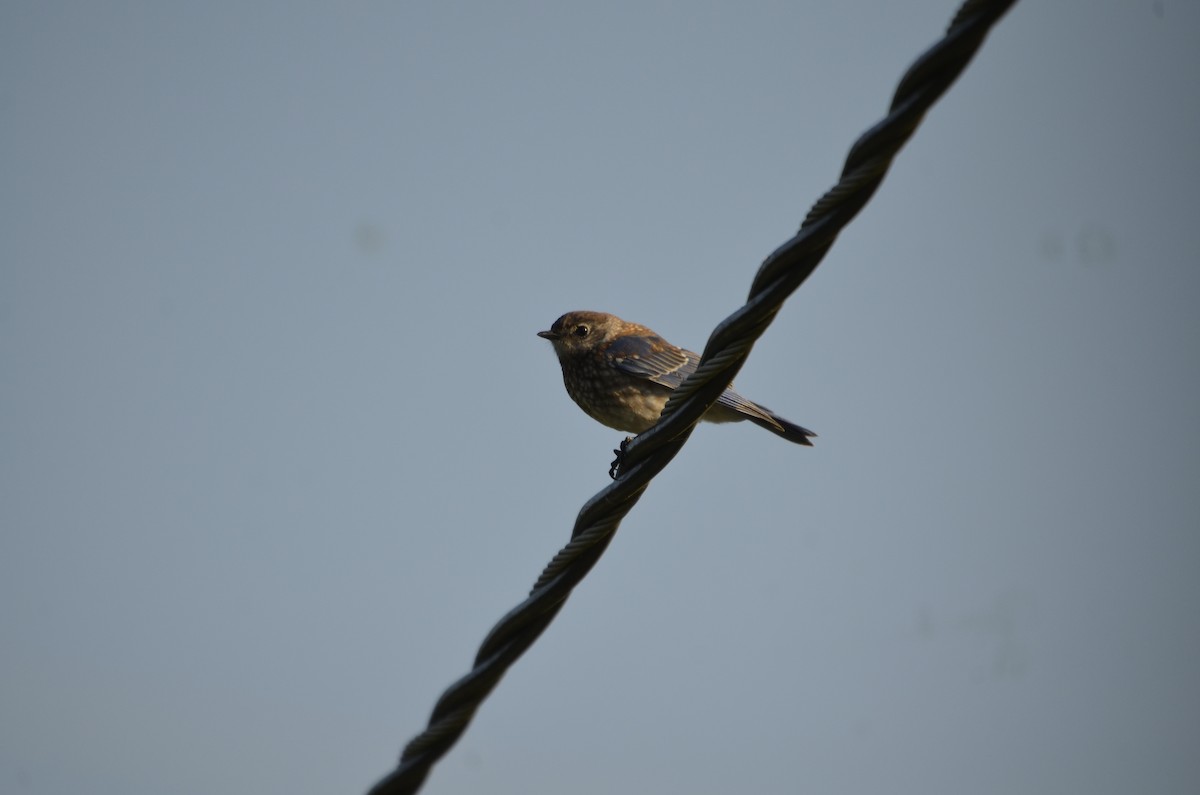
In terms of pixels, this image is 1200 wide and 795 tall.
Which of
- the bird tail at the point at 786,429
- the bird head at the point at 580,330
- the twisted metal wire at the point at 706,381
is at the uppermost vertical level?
the bird head at the point at 580,330

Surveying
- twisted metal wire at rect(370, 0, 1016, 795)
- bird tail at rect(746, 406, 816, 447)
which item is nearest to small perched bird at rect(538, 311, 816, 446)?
bird tail at rect(746, 406, 816, 447)

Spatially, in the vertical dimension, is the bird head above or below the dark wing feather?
above

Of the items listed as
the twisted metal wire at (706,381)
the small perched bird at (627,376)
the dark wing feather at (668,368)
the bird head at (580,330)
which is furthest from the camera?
the bird head at (580,330)

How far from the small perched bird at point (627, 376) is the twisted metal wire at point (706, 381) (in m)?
4.11

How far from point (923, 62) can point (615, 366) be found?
17.4 ft

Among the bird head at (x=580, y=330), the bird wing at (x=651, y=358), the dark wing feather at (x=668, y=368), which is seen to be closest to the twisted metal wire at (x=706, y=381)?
the dark wing feather at (x=668, y=368)

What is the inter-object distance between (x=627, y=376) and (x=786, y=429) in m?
1.06

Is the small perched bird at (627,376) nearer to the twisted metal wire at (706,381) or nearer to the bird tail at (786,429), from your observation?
the bird tail at (786,429)

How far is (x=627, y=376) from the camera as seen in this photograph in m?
7.39

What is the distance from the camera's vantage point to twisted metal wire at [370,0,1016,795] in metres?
2.22

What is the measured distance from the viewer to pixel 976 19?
7.10 ft

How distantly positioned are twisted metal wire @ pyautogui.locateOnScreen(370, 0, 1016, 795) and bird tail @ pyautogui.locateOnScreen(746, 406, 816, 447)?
444cm

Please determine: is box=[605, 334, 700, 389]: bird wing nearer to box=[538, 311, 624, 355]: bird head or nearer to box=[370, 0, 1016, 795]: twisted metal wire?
box=[538, 311, 624, 355]: bird head

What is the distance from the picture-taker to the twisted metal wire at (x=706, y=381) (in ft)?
7.28
